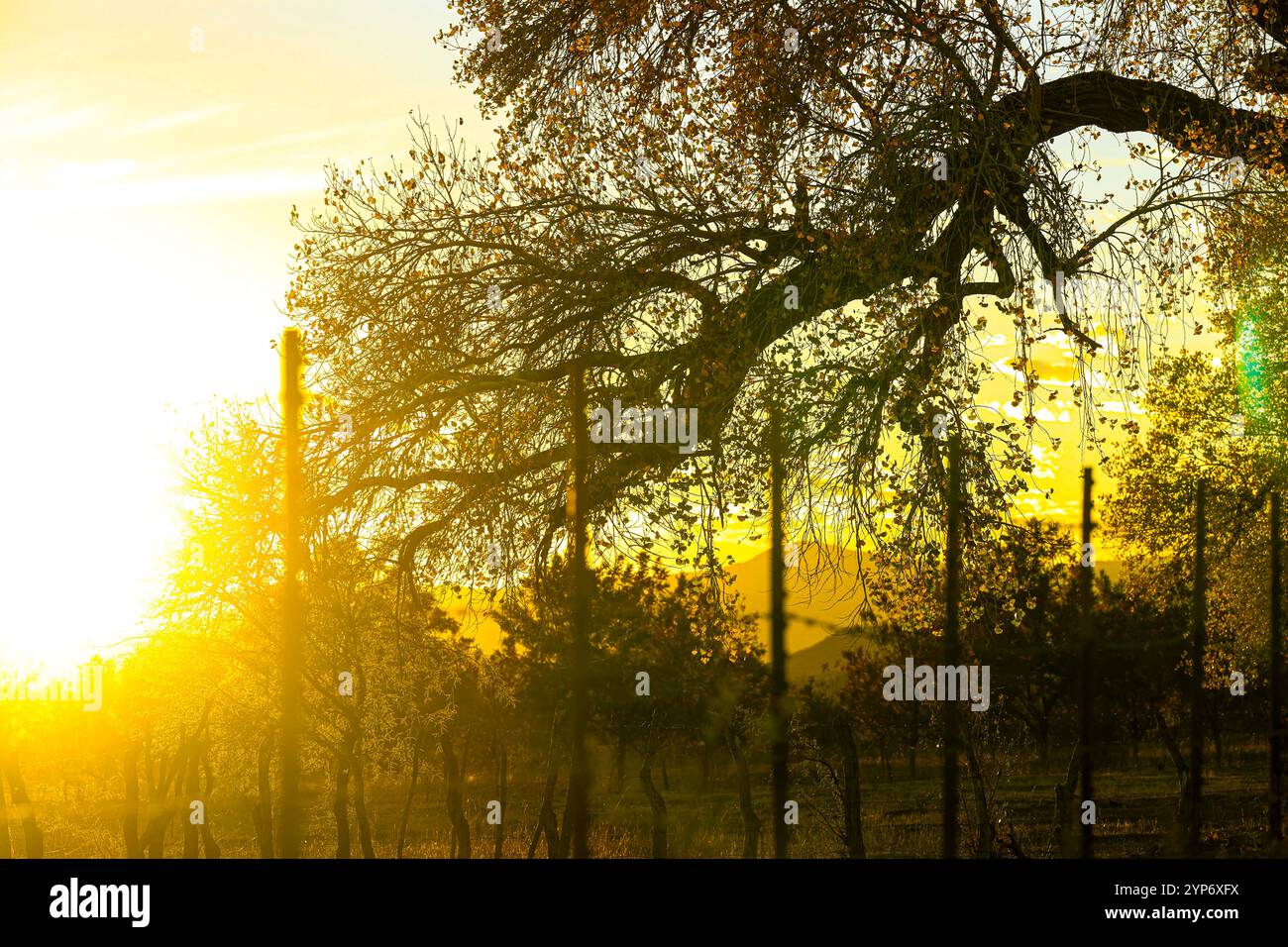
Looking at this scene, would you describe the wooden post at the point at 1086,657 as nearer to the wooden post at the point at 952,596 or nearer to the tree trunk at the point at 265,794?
the wooden post at the point at 952,596

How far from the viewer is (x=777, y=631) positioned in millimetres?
13992

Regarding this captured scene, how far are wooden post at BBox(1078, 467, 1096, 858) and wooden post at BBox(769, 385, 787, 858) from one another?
14.6ft

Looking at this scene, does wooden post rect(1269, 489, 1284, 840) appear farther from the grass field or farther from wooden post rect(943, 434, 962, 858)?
wooden post rect(943, 434, 962, 858)

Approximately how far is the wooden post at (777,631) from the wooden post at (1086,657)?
446cm

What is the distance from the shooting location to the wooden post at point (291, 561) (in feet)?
50.7

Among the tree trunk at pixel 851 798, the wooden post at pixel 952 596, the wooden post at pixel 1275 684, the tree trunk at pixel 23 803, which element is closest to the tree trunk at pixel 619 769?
the tree trunk at pixel 23 803

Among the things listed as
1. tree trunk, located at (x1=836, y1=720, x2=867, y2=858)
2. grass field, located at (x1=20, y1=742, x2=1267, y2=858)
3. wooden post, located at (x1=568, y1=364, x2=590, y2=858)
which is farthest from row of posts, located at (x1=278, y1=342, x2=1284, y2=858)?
grass field, located at (x1=20, y1=742, x2=1267, y2=858)

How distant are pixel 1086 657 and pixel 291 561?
34.5ft

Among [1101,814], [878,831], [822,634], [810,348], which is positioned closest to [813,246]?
[810,348]

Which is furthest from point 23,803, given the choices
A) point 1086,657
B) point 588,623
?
point 1086,657

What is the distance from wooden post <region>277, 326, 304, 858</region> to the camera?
15445 mm

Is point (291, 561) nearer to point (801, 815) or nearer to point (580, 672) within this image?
point (580, 672)

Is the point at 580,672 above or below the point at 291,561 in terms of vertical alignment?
below
